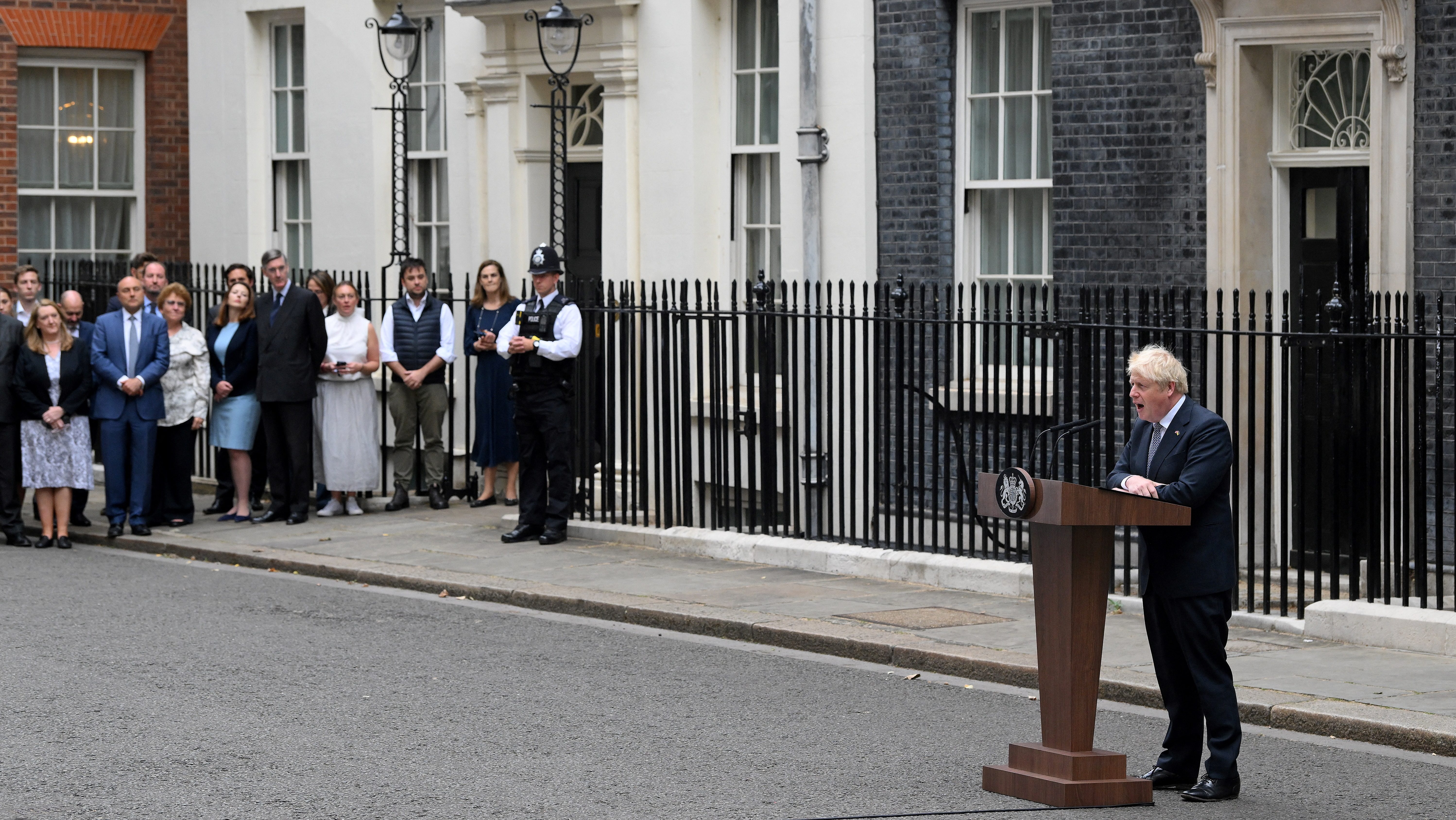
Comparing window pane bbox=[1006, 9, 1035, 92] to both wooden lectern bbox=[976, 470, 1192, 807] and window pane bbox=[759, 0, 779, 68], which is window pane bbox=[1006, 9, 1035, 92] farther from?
wooden lectern bbox=[976, 470, 1192, 807]

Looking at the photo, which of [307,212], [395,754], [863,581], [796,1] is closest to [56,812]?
[395,754]

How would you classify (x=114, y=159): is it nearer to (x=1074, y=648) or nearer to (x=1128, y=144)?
(x=1128, y=144)

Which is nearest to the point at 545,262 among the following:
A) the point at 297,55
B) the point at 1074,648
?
the point at 297,55

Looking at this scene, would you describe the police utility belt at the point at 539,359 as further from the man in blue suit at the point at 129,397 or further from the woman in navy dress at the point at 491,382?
the man in blue suit at the point at 129,397

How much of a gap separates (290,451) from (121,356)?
1384mm

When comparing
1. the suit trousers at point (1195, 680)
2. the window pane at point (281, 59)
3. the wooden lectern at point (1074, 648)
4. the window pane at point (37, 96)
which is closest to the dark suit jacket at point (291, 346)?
the window pane at point (281, 59)

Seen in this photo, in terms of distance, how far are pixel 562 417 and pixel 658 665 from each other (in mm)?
3905

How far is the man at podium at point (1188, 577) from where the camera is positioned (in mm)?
6875

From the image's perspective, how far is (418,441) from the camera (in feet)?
52.2

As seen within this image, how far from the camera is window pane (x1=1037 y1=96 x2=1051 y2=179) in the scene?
43.0ft

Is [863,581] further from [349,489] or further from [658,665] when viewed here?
[349,489]

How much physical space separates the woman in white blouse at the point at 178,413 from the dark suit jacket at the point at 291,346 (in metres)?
0.50

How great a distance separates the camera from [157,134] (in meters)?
19.6

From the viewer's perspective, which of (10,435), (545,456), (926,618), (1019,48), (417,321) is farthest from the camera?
(417,321)
